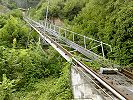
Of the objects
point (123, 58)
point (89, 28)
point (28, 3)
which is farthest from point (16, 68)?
point (28, 3)

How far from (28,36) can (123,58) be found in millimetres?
→ 9589

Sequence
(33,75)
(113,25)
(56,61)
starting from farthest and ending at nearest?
(56,61), (113,25), (33,75)

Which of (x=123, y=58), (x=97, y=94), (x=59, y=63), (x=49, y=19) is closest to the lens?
(x=97, y=94)

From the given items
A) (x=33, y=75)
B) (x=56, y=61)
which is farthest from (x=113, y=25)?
(x=33, y=75)

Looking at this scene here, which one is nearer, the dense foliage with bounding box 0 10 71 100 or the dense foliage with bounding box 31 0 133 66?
the dense foliage with bounding box 0 10 71 100

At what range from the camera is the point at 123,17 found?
12.6 metres

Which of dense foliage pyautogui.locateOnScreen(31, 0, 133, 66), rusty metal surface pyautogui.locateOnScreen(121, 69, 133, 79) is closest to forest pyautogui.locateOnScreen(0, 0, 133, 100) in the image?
dense foliage pyautogui.locateOnScreen(31, 0, 133, 66)

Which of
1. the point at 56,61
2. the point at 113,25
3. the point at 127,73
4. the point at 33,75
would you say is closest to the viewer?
the point at 127,73

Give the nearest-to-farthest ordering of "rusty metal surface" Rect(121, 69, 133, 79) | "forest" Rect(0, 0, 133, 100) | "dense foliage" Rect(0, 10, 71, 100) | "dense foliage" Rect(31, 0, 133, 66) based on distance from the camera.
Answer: "rusty metal surface" Rect(121, 69, 133, 79)
"dense foliage" Rect(0, 10, 71, 100)
"forest" Rect(0, 0, 133, 100)
"dense foliage" Rect(31, 0, 133, 66)

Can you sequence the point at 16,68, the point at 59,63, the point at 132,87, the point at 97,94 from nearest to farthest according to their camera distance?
the point at 97,94, the point at 132,87, the point at 16,68, the point at 59,63

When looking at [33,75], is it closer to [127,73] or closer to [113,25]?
[113,25]

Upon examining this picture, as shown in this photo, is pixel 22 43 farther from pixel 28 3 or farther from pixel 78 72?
pixel 28 3

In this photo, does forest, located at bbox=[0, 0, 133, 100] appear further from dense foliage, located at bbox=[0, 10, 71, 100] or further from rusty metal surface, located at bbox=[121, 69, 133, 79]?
rusty metal surface, located at bbox=[121, 69, 133, 79]

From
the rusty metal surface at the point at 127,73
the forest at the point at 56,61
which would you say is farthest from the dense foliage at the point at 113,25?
the rusty metal surface at the point at 127,73
